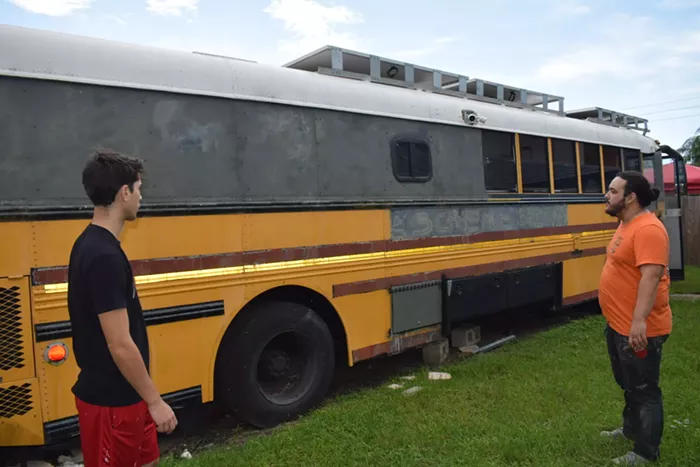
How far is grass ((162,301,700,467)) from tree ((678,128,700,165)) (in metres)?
30.4

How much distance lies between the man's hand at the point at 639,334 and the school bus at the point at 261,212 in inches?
88.5

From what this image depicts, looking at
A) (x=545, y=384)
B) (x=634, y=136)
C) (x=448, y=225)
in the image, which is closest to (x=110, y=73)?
(x=448, y=225)

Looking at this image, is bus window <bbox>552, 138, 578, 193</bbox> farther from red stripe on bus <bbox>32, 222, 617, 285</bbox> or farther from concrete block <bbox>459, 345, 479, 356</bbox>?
concrete block <bbox>459, 345, 479, 356</bbox>

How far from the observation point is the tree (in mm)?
30609

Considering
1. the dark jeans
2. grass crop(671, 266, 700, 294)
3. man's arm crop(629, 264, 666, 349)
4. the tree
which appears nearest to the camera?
man's arm crop(629, 264, 666, 349)

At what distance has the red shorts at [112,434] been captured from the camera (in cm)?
197

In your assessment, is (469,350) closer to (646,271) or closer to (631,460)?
(631,460)

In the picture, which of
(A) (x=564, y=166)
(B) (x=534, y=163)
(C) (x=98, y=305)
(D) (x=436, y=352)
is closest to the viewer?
(C) (x=98, y=305)

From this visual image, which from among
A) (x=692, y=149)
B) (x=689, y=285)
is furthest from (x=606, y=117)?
(x=692, y=149)

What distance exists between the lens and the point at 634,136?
8367 mm

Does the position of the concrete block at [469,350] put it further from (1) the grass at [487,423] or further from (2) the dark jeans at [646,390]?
(2) the dark jeans at [646,390]

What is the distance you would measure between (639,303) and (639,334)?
0.57 ft

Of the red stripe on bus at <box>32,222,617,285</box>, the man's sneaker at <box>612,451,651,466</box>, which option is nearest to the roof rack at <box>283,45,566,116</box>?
the red stripe on bus at <box>32,222,617,285</box>

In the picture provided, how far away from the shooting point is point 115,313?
6.10 ft
